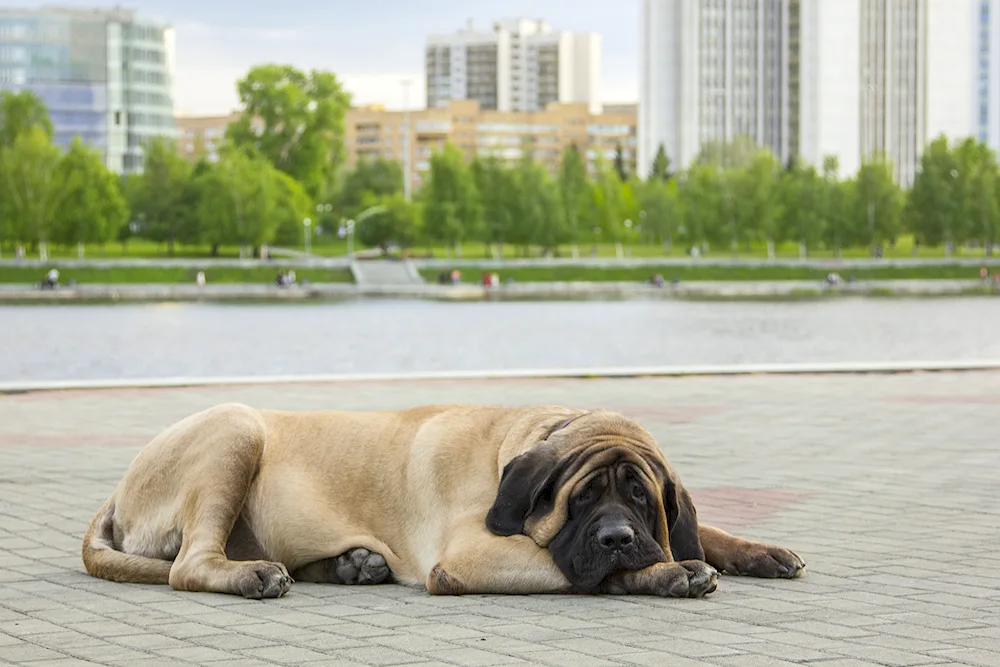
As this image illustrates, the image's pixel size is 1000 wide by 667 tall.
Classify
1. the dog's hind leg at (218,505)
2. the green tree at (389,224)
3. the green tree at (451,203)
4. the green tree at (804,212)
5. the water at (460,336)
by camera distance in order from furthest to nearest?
the green tree at (804,212) < the green tree at (389,224) < the green tree at (451,203) < the water at (460,336) < the dog's hind leg at (218,505)

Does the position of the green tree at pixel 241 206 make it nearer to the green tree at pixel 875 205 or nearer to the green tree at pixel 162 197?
the green tree at pixel 162 197

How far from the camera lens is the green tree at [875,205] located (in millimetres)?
104688

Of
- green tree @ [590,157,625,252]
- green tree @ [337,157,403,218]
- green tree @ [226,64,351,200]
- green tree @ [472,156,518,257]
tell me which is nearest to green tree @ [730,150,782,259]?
green tree @ [590,157,625,252]

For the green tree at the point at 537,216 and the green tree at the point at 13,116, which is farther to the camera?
the green tree at the point at 13,116

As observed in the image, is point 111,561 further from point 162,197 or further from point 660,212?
point 660,212

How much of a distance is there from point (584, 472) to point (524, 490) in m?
0.21

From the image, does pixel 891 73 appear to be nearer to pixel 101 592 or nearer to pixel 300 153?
pixel 300 153

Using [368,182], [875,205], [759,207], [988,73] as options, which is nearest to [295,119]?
[368,182]

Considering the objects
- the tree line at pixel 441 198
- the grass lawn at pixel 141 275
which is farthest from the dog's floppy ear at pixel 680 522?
the tree line at pixel 441 198

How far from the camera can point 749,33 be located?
158250mm

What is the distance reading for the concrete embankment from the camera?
76.6m

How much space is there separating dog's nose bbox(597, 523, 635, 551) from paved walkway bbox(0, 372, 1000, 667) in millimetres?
217

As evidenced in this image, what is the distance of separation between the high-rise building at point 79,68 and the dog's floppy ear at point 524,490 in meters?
137

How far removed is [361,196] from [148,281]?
41666 mm
